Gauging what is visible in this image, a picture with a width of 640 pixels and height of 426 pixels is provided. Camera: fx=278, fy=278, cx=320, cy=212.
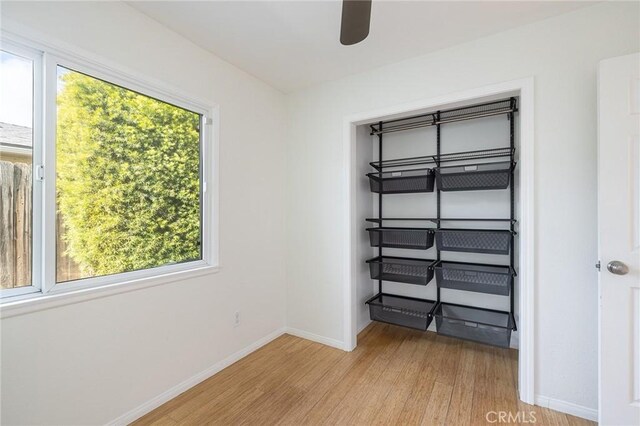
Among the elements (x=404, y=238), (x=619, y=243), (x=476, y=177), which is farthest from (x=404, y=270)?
(x=619, y=243)

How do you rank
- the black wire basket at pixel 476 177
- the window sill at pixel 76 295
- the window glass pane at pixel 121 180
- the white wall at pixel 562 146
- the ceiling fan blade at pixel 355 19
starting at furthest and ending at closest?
the black wire basket at pixel 476 177 < the white wall at pixel 562 146 < the window glass pane at pixel 121 180 < the window sill at pixel 76 295 < the ceiling fan blade at pixel 355 19

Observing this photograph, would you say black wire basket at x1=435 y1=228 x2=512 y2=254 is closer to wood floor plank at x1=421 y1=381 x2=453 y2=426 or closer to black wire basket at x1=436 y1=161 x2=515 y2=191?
black wire basket at x1=436 y1=161 x2=515 y2=191

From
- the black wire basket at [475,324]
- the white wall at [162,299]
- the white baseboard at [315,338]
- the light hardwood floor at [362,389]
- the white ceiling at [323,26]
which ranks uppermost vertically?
the white ceiling at [323,26]

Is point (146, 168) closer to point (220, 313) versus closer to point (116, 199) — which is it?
point (116, 199)

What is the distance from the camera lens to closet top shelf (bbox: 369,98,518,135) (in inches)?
89.9

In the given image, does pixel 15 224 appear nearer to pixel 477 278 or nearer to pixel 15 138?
pixel 15 138

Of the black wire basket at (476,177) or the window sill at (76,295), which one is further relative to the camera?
the black wire basket at (476,177)

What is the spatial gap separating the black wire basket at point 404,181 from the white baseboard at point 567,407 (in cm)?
164

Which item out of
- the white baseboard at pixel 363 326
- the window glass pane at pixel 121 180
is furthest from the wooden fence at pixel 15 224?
the white baseboard at pixel 363 326

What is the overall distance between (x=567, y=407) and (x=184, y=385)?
2493 mm

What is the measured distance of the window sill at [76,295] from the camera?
4.22 ft

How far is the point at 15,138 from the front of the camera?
4.44 feet

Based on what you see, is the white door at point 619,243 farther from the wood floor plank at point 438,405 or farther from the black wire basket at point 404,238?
the black wire basket at point 404,238

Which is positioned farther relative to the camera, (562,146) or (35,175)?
(562,146)
